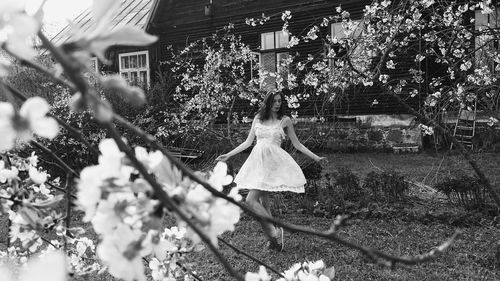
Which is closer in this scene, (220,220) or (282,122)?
(220,220)

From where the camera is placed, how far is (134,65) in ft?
46.5

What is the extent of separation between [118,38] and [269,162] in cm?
463

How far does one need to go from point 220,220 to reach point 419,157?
9890mm

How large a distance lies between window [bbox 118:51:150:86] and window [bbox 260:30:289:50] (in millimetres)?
3714

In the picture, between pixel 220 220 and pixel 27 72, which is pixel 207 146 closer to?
pixel 27 72

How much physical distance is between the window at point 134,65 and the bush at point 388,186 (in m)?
8.93

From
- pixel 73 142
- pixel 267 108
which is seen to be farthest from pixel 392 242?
pixel 73 142

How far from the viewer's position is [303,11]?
1124cm

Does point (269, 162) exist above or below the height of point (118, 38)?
below

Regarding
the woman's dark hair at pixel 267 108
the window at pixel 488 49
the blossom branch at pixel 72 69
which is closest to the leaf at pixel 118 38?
the blossom branch at pixel 72 69

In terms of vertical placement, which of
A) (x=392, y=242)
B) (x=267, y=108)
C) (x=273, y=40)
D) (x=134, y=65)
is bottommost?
(x=392, y=242)

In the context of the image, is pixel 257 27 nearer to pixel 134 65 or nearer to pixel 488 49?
pixel 134 65

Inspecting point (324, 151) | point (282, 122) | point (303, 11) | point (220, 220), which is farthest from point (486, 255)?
point (303, 11)

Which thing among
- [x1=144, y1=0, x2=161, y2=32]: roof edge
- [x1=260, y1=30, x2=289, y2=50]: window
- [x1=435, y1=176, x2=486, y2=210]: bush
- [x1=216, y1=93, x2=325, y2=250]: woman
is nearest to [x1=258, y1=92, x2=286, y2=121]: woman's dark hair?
[x1=216, y1=93, x2=325, y2=250]: woman
